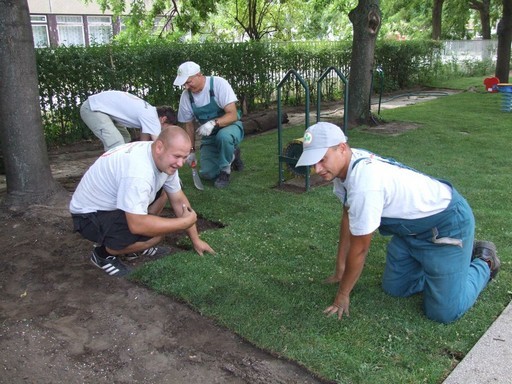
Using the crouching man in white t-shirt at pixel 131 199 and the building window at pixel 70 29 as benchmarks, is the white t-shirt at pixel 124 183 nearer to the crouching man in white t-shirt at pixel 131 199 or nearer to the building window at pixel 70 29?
the crouching man in white t-shirt at pixel 131 199

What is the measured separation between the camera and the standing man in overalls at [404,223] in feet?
8.34

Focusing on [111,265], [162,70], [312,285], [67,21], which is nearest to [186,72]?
[111,265]

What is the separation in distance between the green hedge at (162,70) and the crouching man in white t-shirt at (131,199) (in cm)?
516

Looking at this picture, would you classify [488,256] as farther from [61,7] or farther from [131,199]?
[61,7]

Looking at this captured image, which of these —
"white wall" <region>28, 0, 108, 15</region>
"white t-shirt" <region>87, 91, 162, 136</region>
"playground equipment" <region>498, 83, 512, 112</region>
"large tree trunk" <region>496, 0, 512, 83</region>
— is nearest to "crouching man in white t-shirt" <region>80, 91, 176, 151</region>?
"white t-shirt" <region>87, 91, 162, 136</region>

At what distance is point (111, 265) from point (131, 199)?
2.90 ft

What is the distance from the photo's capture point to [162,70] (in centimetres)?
Answer: 944

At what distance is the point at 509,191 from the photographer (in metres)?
5.22

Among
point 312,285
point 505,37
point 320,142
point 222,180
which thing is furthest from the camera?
point 505,37

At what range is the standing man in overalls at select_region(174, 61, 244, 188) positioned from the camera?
18.5 feet

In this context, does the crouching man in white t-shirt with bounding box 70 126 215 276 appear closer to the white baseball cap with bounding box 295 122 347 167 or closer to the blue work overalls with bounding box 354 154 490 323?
the white baseball cap with bounding box 295 122 347 167

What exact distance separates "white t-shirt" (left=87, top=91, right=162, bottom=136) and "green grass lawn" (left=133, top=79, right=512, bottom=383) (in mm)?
976

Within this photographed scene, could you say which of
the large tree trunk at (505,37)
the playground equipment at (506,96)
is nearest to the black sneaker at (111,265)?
the playground equipment at (506,96)

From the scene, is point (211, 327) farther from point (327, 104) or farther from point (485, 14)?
point (485, 14)
